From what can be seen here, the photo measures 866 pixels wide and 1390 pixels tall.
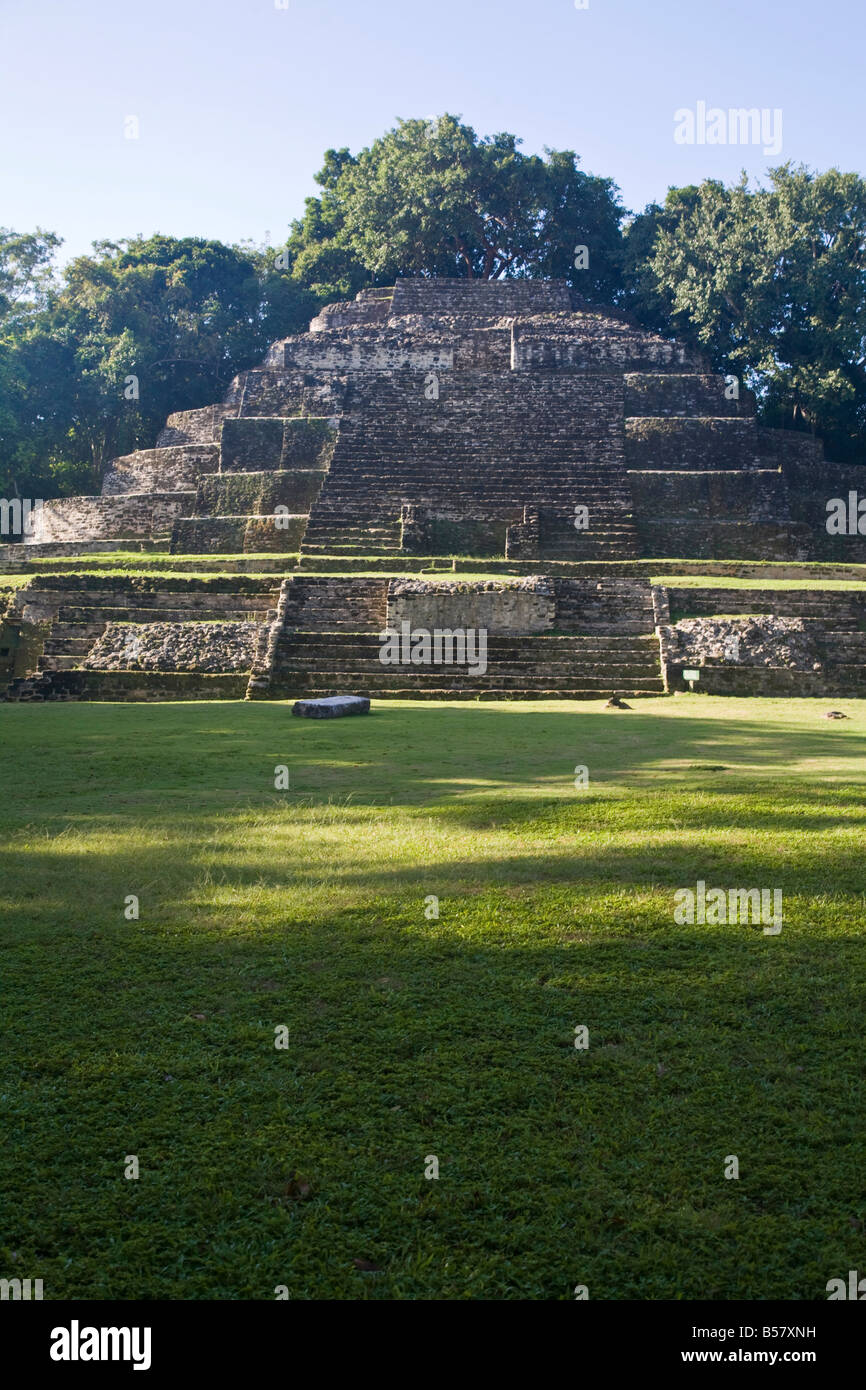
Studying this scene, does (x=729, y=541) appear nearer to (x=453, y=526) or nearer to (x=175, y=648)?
(x=453, y=526)

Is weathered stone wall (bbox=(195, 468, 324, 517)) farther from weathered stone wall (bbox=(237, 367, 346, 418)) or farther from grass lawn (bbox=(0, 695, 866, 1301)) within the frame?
grass lawn (bbox=(0, 695, 866, 1301))

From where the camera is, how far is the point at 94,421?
1169 inches

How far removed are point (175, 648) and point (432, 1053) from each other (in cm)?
1100

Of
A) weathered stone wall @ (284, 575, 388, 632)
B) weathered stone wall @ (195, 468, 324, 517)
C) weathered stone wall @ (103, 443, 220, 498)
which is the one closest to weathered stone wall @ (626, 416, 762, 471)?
weathered stone wall @ (195, 468, 324, 517)

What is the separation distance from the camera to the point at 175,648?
1327 centimetres

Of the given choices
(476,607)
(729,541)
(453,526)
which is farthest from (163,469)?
(476,607)

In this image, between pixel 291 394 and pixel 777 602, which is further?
pixel 291 394

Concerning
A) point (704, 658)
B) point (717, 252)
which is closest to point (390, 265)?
point (717, 252)

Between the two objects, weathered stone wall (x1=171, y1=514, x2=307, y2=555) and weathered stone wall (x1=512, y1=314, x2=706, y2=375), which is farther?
weathered stone wall (x1=512, y1=314, x2=706, y2=375)

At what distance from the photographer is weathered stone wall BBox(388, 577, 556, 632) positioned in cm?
1392

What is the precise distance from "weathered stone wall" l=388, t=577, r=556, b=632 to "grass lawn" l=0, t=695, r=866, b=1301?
8.32m

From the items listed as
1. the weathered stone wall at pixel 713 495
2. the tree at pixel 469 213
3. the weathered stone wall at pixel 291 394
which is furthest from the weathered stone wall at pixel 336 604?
the tree at pixel 469 213
